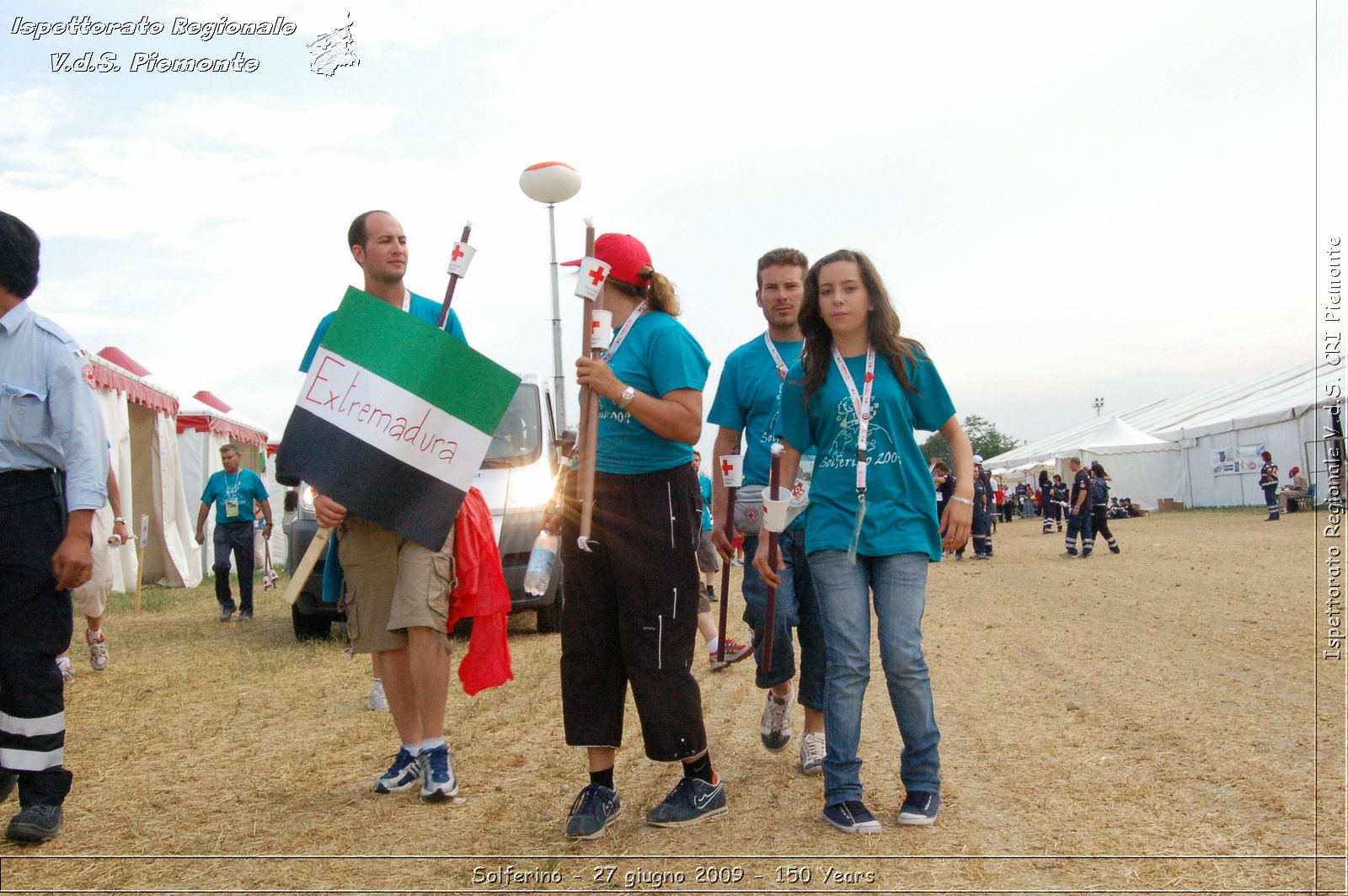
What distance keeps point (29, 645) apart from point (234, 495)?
9303 millimetres

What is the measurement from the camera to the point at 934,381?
146 inches

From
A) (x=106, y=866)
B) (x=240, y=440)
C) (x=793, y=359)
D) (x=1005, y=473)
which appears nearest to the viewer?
(x=106, y=866)

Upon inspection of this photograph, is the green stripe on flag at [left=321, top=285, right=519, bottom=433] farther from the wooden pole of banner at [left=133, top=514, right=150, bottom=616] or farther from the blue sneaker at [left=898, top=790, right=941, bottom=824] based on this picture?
the wooden pole of banner at [left=133, top=514, right=150, bottom=616]

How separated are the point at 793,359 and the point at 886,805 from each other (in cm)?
176

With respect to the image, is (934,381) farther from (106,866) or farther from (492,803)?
(106,866)

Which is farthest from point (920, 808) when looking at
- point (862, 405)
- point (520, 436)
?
point (520, 436)

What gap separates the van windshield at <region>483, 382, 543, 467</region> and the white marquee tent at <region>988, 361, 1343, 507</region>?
72.5 ft

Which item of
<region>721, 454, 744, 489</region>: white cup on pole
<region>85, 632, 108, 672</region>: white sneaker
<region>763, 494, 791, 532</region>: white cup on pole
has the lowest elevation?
<region>85, 632, 108, 672</region>: white sneaker

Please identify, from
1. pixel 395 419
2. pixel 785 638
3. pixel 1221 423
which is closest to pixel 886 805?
pixel 785 638

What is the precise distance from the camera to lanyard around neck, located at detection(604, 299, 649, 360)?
3609 millimetres

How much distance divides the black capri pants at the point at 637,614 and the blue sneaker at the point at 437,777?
1.90ft

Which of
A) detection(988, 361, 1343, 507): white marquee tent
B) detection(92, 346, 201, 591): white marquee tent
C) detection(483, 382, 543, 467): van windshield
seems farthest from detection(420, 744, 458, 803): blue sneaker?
detection(988, 361, 1343, 507): white marquee tent

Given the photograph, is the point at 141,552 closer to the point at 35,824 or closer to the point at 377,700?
the point at 377,700

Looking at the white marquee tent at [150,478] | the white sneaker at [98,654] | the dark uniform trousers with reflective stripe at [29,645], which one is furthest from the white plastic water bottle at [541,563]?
the white marquee tent at [150,478]
